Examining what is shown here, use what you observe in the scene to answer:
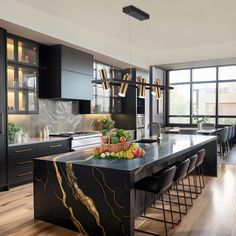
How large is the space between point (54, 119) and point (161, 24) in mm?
3133

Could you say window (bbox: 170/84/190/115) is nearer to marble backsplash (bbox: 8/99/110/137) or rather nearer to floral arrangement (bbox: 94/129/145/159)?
marble backsplash (bbox: 8/99/110/137)

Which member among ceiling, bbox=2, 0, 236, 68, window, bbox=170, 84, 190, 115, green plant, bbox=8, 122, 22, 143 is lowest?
green plant, bbox=8, 122, 22, 143

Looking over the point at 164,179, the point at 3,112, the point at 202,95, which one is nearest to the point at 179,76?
the point at 202,95

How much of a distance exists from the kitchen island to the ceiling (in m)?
2.77

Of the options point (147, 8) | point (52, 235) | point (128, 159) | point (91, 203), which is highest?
point (147, 8)

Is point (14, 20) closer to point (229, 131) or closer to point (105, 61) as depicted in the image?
point (105, 61)

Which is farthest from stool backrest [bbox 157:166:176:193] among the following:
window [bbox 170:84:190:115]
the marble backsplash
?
window [bbox 170:84:190:115]

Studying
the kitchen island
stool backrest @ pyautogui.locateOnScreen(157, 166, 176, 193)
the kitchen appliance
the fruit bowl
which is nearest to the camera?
the kitchen island

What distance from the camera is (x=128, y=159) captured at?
3008mm

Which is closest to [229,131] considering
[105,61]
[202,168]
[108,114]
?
[202,168]

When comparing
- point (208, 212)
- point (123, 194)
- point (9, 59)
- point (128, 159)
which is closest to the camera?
point (123, 194)

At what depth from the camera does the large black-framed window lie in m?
9.25

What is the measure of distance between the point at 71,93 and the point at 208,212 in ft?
11.5

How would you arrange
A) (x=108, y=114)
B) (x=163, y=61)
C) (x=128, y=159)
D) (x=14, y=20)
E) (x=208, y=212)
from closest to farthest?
(x=128, y=159), (x=208, y=212), (x=14, y=20), (x=108, y=114), (x=163, y=61)
